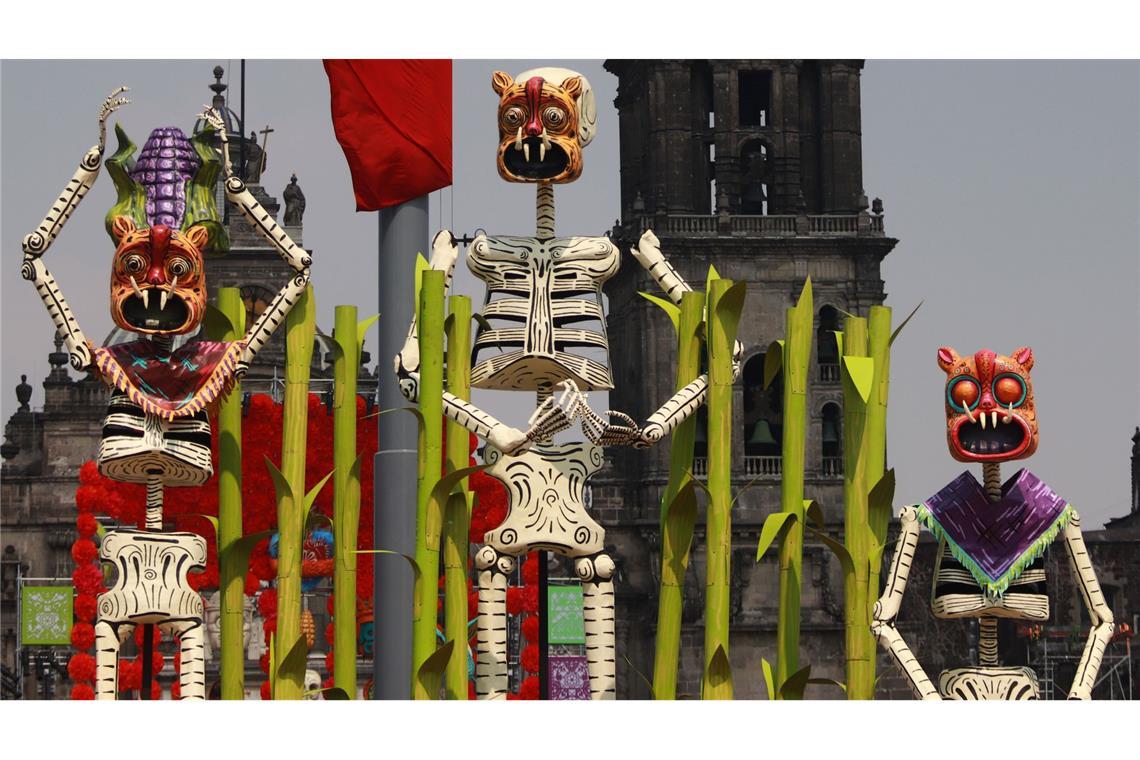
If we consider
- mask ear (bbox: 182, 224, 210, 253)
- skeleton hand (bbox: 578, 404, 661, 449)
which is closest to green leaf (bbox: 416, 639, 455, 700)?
skeleton hand (bbox: 578, 404, 661, 449)

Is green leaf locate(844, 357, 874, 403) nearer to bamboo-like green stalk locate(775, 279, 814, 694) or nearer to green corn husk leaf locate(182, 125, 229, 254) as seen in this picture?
bamboo-like green stalk locate(775, 279, 814, 694)

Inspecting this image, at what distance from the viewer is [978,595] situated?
11.6 meters

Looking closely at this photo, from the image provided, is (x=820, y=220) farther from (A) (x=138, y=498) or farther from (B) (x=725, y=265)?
(A) (x=138, y=498)

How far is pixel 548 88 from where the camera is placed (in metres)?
12.2

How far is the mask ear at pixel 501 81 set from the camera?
40.2 feet

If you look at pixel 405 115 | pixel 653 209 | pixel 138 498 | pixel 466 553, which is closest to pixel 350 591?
pixel 466 553

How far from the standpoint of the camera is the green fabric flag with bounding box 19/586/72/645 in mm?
31562

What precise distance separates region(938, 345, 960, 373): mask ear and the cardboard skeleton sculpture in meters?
1.06

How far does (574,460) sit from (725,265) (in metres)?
24.6

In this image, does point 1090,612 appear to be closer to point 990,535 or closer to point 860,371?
point 990,535

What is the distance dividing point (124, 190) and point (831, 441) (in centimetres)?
2468

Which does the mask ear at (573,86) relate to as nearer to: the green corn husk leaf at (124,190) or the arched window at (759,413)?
the green corn husk leaf at (124,190)

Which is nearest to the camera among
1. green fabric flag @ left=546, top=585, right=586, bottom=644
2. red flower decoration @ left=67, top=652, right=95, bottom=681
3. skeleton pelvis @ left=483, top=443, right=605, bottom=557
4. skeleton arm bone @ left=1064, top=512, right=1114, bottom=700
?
skeleton arm bone @ left=1064, top=512, right=1114, bottom=700

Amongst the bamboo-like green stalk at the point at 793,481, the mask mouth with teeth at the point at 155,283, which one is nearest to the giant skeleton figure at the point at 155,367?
the mask mouth with teeth at the point at 155,283
